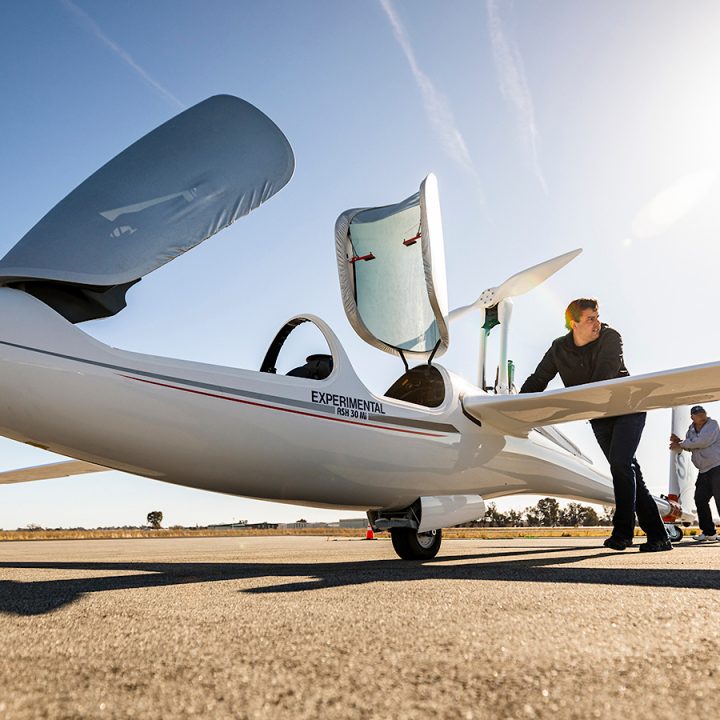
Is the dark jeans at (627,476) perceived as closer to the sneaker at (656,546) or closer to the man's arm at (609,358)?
the sneaker at (656,546)

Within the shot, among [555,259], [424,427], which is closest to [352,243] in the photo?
[424,427]

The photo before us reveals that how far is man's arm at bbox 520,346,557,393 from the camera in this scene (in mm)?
6977

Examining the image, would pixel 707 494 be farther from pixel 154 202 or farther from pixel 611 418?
pixel 154 202

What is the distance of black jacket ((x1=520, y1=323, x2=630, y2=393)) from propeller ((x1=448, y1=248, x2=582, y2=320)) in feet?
11.7

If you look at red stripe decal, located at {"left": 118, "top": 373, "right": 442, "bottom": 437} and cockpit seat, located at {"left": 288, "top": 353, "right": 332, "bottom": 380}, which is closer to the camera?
red stripe decal, located at {"left": 118, "top": 373, "right": 442, "bottom": 437}

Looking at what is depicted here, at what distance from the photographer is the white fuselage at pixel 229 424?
3643 millimetres

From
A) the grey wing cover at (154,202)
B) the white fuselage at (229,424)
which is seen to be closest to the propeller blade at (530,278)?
the white fuselage at (229,424)

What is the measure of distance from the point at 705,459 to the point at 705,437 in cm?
38

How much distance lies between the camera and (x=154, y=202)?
430cm

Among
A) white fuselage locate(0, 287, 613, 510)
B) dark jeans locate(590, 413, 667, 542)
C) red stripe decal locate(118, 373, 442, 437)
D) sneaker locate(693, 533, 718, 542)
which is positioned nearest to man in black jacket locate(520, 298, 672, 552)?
dark jeans locate(590, 413, 667, 542)

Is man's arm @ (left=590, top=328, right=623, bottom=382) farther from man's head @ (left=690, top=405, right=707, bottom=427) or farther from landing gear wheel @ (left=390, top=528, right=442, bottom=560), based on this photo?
man's head @ (left=690, top=405, right=707, bottom=427)

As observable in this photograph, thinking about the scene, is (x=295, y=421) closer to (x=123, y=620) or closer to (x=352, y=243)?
(x=123, y=620)

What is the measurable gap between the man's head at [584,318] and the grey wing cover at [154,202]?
340 centimetres

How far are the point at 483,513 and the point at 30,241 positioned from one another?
4896mm
